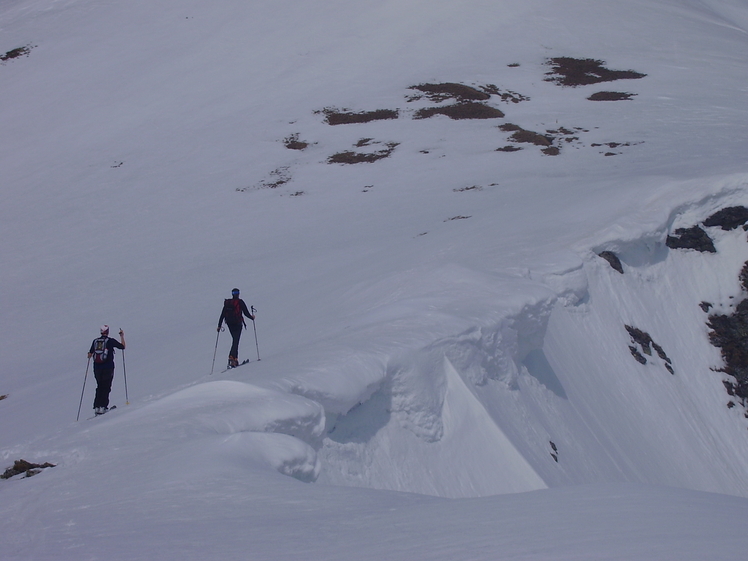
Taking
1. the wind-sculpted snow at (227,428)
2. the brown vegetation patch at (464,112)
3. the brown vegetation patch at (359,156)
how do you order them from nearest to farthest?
the wind-sculpted snow at (227,428), the brown vegetation patch at (359,156), the brown vegetation patch at (464,112)

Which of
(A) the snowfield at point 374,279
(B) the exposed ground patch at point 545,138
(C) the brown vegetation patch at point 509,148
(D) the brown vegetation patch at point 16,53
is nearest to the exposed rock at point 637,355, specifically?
(A) the snowfield at point 374,279

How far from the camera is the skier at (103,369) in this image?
10938 mm

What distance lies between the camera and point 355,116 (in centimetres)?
3553

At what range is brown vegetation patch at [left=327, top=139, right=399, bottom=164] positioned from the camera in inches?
1209

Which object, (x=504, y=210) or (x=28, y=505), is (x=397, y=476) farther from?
(x=504, y=210)

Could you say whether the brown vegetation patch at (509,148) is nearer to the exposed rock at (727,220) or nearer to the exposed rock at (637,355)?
the exposed rock at (727,220)

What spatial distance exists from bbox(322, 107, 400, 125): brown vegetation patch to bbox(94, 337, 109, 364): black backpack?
2548 centimetres

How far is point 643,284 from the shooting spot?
17953 mm

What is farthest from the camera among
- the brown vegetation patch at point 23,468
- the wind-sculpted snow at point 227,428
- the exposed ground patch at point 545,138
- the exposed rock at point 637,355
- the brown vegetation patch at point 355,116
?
the brown vegetation patch at point 355,116

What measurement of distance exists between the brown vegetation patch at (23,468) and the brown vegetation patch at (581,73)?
36448 mm

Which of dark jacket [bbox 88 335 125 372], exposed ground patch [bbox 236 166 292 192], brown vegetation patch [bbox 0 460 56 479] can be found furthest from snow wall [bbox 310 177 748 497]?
exposed ground patch [bbox 236 166 292 192]

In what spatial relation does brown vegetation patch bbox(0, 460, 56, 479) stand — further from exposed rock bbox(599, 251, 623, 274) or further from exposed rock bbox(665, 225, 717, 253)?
exposed rock bbox(665, 225, 717, 253)

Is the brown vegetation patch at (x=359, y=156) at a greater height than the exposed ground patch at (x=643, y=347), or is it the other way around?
the exposed ground patch at (x=643, y=347)

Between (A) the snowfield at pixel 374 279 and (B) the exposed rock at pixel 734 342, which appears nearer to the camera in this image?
(A) the snowfield at pixel 374 279
